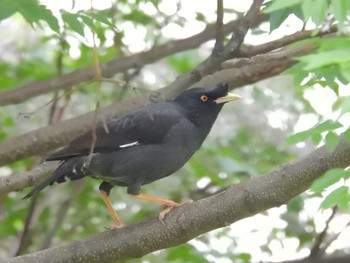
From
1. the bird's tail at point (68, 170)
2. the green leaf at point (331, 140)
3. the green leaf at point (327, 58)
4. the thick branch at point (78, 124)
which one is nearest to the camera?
the green leaf at point (327, 58)

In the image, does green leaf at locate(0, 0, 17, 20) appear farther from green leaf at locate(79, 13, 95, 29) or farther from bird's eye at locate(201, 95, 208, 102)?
bird's eye at locate(201, 95, 208, 102)

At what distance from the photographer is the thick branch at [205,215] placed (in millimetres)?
3564

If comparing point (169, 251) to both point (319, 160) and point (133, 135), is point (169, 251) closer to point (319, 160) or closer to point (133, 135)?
point (133, 135)

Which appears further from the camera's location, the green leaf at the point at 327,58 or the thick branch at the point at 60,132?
the thick branch at the point at 60,132

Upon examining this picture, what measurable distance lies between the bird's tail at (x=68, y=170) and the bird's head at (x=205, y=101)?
32.7 inches

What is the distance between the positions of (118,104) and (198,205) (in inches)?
69.0

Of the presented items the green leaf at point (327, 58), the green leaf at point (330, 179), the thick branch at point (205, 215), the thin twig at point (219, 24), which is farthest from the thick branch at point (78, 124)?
the green leaf at point (327, 58)

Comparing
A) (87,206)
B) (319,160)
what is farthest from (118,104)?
(319,160)

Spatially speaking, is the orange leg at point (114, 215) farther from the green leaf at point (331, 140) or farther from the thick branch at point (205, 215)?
the green leaf at point (331, 140)

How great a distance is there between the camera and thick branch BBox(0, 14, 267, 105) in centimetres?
551

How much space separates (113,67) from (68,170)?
1.38 m

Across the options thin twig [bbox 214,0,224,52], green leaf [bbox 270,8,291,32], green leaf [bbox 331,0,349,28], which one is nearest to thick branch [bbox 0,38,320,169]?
thin twig [bbox 214,0,224,52]

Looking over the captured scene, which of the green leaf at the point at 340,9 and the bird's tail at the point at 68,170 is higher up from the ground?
the green leaf at the point at 340,9

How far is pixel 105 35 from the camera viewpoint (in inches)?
256
